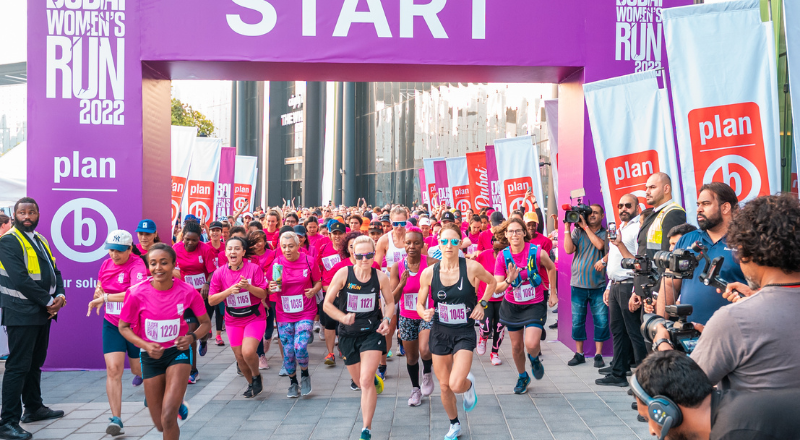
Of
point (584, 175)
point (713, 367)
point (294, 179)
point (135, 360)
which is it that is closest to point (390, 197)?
point (294, 179)

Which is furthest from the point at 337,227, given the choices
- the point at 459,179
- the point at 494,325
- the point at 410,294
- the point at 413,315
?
the point at 459,179

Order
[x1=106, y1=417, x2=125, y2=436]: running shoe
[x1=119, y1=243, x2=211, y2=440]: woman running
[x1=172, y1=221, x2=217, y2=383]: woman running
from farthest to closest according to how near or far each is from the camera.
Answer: [x1=172, y1=221, x2=217, y2=383]: woman running, [x1=106, y1=417, x2=125, y2=436]: running shoe, [x1=119, y1=243, x2=211, y2=440]: woman running

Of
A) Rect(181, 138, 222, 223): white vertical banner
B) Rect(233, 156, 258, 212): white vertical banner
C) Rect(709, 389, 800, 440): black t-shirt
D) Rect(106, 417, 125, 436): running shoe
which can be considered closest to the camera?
Rect(709, 389, 800, 440): black t-shirt

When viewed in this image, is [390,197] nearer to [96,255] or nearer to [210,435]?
[96,255]

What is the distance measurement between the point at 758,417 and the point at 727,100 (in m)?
4.37

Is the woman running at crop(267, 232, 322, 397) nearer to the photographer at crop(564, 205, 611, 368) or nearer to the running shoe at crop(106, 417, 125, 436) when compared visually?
the running shoe at crop(106, 417, 125, 436)

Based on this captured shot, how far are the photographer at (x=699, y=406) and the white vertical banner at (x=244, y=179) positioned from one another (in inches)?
686

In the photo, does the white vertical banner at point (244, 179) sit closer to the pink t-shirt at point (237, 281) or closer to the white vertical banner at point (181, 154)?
the white vertical banner at point (181, 154)

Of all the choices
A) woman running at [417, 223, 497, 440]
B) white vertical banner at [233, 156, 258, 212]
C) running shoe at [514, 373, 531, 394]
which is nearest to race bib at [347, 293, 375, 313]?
woman running at [417, 223, 497, 440]

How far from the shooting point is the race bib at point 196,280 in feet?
28.3

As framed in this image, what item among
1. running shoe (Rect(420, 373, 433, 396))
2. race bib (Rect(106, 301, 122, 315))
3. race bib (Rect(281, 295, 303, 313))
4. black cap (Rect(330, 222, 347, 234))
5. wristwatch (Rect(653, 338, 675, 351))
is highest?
black cap (Rect(330, 222, 347, 234))

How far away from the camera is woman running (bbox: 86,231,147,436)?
604 cm

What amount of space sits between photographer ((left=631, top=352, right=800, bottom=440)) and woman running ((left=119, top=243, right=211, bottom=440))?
3951 millimetres

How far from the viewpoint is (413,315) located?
7043 mm
